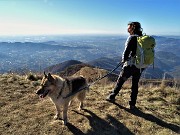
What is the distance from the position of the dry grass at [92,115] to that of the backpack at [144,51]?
1944 millimetres

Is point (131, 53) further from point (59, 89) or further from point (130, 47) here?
point (59, 89)

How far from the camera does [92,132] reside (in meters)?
8.18

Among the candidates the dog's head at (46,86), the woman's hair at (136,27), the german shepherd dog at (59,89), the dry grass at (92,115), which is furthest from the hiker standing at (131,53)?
the dog's head at (46,86)

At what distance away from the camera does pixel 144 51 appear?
30.1 feet

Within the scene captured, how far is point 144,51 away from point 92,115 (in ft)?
9.32

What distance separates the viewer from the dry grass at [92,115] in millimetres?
8312

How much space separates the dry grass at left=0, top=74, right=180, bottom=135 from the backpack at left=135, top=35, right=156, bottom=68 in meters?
1.94

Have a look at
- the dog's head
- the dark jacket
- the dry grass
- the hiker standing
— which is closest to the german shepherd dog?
the dog's head

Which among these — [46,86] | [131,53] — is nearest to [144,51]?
[131,53]

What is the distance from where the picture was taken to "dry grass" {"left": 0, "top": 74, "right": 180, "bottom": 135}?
8.31m

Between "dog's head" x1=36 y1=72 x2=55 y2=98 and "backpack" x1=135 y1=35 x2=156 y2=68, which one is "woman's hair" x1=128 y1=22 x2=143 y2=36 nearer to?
"backpack" x1=135 y1=35 x2=156 y2=68

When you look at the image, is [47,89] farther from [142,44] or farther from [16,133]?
[142,44]

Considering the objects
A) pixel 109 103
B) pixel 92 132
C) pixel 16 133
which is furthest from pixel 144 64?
pixel 16 133

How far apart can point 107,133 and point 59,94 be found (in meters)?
1.90
